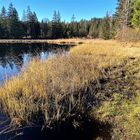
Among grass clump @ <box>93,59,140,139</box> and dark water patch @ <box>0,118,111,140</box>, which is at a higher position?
grass clump @ <box>93,59,140,139</box>

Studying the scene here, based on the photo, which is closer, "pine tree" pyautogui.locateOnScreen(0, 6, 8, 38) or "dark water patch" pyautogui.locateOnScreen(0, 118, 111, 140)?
"dark water patch" pyautogui.locateOnScreen(0, 118, 111, 140)

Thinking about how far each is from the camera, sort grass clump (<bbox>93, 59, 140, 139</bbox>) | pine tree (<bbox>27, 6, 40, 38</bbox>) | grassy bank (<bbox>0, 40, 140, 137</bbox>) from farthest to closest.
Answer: pine tree (<bbox>27, 6, 40, 38</bbox>), grassy bank (<bbox>0, 40, 140, 137</bbox>), grass clump (<bbox>93, 59, 140, 139</bbox>)

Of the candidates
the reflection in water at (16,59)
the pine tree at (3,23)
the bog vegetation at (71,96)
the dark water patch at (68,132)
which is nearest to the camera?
the dark water patch at (68,132)

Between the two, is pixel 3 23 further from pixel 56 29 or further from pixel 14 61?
pixel 14 61

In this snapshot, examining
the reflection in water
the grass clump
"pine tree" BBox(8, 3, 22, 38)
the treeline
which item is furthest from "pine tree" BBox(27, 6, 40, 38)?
the grass clump

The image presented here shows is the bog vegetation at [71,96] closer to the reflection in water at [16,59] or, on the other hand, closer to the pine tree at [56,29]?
the reflection in water at [16,59]

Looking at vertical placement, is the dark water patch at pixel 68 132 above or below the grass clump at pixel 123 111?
below

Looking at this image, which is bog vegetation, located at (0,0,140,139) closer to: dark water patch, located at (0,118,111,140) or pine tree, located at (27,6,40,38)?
dark water patch, located at (0,118,111,140)

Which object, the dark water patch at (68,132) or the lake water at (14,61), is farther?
the lake water at (14,61)

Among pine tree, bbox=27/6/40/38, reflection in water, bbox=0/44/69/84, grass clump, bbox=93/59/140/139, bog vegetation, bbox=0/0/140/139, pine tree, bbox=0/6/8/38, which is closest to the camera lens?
grass clump, bbox=93/59/140/139

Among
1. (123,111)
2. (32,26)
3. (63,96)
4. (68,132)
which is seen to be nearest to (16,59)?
(63,96)

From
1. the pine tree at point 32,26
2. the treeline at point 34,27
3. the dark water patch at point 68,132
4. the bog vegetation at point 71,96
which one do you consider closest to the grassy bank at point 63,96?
the bog vegetation at point 71,96

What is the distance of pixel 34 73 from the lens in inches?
270

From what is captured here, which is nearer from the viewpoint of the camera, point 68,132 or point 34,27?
point 68,132
